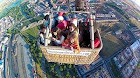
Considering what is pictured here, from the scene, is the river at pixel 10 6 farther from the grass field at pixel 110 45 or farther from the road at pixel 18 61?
the grass field at pixel 110 45

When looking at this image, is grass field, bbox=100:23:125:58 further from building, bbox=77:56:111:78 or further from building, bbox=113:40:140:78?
building, bbox=77:56:111:78

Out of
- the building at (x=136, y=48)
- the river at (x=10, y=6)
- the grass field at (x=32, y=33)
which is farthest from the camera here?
the river at (x=10, y=6)

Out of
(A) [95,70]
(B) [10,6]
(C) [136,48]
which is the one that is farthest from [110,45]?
(B) [10,6]

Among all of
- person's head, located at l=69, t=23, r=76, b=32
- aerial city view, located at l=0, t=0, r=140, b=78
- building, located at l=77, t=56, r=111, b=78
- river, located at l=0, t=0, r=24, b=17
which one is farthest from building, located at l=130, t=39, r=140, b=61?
river, located at l=0, t=0, r=24, b=17

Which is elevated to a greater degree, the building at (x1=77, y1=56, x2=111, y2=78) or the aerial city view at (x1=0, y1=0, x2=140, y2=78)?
the aerial city view at (x1=0, y1=0, x2=140, y2=78)

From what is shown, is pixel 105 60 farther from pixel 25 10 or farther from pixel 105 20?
pixel 25 10

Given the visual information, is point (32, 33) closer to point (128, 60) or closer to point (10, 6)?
point (10, 6)

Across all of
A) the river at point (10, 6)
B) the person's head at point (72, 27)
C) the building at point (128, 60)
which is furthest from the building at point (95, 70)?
the river at point (10, 6)
